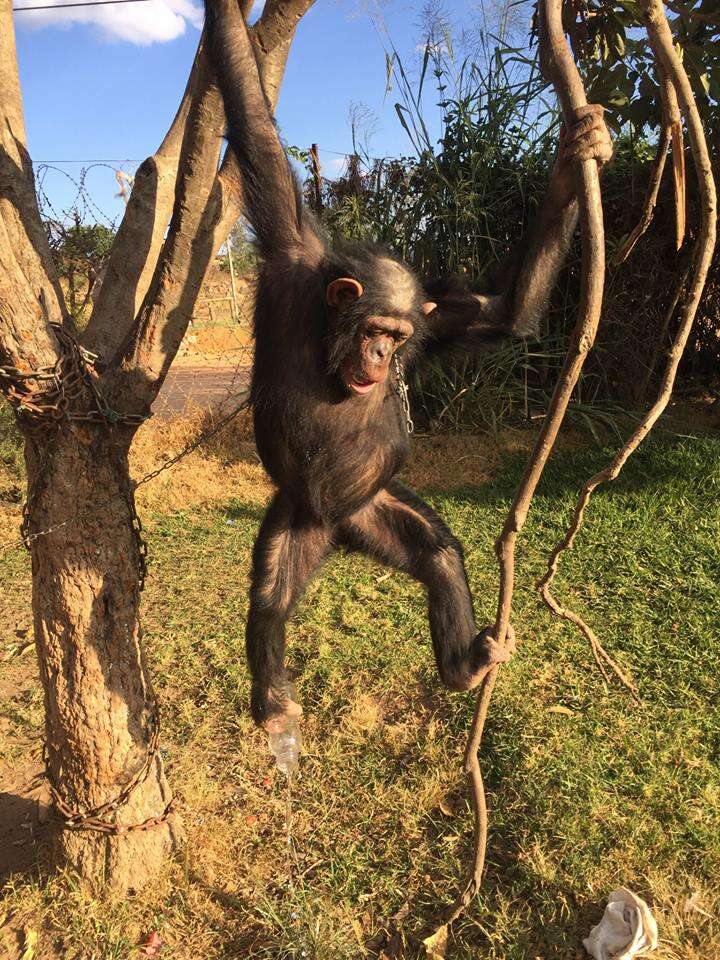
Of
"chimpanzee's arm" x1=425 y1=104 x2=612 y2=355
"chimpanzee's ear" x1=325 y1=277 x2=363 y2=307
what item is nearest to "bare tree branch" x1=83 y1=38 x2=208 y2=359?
"chimpanzee's ear" x1=325 y1=277 x2=363 y2=307

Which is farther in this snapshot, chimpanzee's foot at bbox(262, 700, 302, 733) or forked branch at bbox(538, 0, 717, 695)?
A: chimpanzee's foot at bbox(262, 700, 302, 733)

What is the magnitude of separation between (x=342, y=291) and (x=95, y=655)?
176 centimetres

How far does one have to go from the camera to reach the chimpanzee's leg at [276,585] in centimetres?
321

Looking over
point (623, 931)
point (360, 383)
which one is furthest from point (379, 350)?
point (623, 931)

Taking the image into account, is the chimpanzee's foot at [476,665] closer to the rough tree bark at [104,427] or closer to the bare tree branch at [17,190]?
the rough tree bark at [104,427]

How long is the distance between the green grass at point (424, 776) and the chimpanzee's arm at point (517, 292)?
80.4 inches

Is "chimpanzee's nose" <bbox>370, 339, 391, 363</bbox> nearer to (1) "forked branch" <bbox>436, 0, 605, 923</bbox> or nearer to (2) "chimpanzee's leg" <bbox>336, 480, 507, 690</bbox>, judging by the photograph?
(2) "chimpanzee's leg" <bbox>336, 480, 507, 690</bbox>

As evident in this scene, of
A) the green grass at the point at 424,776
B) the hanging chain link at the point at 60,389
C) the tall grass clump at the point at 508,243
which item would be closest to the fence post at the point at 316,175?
the tall grass clump at the point at 508,243

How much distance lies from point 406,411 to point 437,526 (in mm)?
595

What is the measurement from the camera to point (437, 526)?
333 centimetres

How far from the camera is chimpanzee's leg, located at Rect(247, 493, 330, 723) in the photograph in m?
3.21

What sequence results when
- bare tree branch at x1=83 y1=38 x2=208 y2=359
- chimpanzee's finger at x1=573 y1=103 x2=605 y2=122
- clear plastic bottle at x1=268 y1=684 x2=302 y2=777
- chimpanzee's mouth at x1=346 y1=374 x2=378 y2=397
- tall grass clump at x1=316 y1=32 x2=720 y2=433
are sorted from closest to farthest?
chimpanzee's finger at x1=573 y1=103 x2=605 y2=122, chimpanzee's mouth at x1=346 y1=374 x2=378 y2=397, bare tree branch at x1=83 y1=38 x2=208 y2=359, clear plastic bottle at x1=268 y1=684 x2=302 y2=777, tall grass clump at x1=316 y1=32 x2=720 y2=433

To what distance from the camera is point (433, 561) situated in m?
3.26

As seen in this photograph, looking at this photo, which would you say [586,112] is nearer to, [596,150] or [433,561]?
[596,150]
